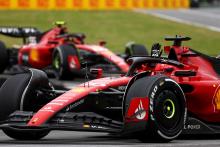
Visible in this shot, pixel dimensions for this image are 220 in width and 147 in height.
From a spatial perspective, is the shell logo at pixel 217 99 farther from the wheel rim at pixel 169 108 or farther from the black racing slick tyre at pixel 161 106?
the wheel rim at pixel 169 108

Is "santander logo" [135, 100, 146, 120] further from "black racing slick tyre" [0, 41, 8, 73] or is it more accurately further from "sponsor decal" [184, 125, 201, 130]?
"black racing slick tyre" [0, 41, 8, 73]

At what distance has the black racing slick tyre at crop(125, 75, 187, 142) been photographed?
9.00 meters

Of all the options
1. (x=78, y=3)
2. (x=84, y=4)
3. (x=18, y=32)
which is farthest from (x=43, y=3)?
(x=18, y=32)

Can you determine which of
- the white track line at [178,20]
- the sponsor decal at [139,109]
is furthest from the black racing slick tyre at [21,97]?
the white track line at [178,20]

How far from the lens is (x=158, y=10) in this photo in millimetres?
52188

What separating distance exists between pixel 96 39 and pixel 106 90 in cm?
2640

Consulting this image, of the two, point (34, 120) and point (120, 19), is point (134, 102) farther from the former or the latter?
point (120, 19)

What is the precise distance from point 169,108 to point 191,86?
2.73ft

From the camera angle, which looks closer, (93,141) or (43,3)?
(93,141)

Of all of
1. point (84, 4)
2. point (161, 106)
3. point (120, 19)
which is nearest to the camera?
point (161, 106)

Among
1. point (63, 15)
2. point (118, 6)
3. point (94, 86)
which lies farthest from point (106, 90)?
point (118, 6)

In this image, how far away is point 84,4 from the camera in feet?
160

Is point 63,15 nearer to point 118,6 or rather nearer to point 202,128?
point 118,6

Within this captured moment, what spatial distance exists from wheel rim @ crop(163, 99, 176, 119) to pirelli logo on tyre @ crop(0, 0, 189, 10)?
120 feet
